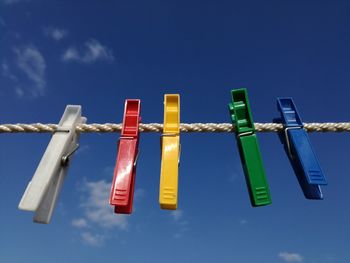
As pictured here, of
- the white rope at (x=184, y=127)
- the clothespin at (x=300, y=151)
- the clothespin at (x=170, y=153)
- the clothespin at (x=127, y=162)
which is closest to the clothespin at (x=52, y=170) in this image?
the white rope at (x=184, y=127)

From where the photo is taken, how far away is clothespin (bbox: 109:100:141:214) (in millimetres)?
1489

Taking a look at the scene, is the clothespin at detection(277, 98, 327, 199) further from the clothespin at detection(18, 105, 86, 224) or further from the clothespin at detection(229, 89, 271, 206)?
the clothespin at detection(18, 105, 86, 224)

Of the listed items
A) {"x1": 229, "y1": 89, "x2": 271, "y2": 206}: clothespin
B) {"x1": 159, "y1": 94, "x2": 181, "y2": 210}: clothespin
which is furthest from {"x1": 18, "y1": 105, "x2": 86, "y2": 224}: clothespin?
{"x1": 229, "y1": 89, "x2": 271, "y2": 206}: clothespin

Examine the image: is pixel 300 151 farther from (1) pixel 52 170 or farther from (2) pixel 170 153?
(1) pixel 52 170

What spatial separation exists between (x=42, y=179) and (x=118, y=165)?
306mm

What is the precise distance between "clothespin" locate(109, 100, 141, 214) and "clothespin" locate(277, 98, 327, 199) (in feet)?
2.30

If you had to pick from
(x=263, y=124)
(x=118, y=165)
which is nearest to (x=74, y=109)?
(x=118, y=165)

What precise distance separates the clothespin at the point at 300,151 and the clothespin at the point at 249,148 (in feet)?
0.58

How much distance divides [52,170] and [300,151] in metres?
1.05

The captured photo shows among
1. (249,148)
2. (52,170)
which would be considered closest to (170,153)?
(249,148)

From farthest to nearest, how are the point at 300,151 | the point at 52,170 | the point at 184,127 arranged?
the point at 184,127 < the point at 300,151 < the point at 52,170

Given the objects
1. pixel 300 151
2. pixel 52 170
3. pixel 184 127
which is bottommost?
pixel 52 170

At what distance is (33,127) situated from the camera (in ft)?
6.04

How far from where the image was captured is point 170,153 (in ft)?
5.31
